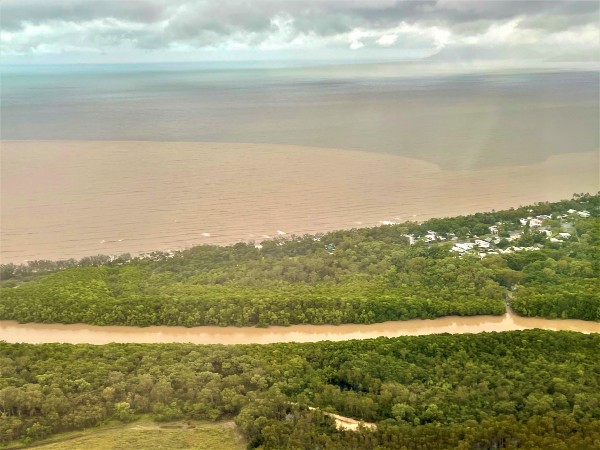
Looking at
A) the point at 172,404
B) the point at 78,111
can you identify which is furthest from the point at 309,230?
the point at 78,111

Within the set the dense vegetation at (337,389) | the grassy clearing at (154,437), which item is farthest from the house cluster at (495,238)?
the grassy clearing at (154,437)

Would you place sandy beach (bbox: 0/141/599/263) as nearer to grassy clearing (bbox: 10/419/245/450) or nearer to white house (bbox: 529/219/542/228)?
white house (bbox: 529/219/542/228)

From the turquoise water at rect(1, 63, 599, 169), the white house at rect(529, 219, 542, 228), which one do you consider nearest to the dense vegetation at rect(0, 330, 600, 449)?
the white house at rect(529, 219, 542, 228)

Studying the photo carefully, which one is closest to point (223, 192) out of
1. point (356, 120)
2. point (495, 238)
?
point (495, 238)

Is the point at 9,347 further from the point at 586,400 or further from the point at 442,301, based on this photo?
the point at 586,400

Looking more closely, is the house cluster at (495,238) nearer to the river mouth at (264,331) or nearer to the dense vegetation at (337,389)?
the river mouth at (264,331)

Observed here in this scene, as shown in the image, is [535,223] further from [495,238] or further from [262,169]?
[262,169]

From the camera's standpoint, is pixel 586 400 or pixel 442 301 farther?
pixel 442 301
